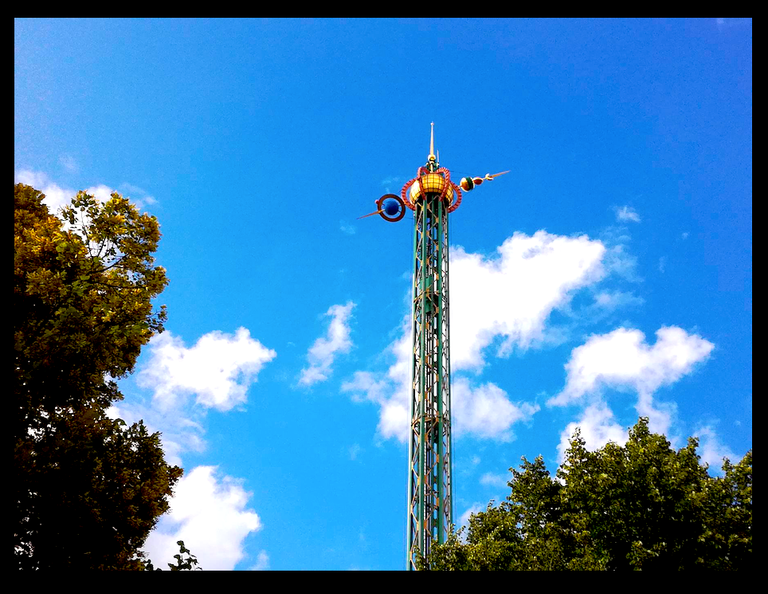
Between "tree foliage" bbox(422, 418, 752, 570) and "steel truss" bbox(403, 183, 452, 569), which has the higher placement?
"steel truss" bbox(403, 183, 452, 569)

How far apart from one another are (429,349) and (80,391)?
1349 centimetres

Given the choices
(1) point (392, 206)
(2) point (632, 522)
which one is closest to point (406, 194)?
(1) point (392, 206)

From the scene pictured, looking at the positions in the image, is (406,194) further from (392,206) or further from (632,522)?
(632,522)

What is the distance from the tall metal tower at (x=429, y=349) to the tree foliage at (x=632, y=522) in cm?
619

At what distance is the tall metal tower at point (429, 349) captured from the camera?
20.9 m

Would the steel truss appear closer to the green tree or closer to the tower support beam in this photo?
the tower support beam

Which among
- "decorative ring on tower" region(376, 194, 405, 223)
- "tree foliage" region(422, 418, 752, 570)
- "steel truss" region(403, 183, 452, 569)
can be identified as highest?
"decorative ring on tower" region(376, 194, 405, 223)

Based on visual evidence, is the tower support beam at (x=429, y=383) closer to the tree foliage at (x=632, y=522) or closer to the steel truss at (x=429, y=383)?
the steel truss at (x=429, y=383)

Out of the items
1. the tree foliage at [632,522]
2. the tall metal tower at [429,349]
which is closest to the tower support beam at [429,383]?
the tall metal tower at [429,349]

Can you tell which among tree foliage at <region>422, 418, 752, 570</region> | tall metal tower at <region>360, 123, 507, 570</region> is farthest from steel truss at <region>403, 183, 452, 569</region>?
tree foliage at <region>422, 418, 752, 570</region>

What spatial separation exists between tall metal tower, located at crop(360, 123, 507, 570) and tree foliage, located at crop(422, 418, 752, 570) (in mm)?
6189

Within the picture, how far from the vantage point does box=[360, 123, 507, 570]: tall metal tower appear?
20938 millimetres

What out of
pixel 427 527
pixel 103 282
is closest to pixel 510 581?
pixel 103 282
